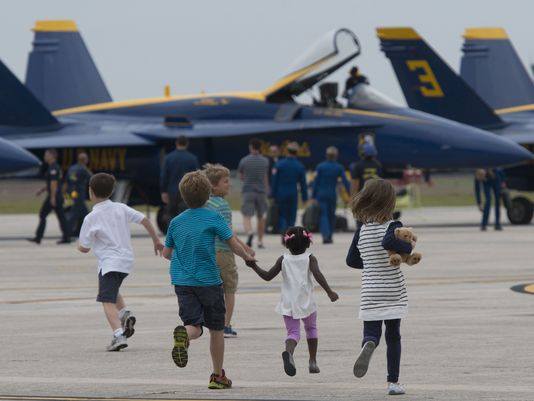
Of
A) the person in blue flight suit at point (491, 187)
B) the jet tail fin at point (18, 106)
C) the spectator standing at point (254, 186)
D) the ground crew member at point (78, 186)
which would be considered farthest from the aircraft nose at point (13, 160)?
the person in blue flight suit at point (491, 187)

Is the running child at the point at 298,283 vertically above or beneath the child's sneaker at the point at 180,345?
above

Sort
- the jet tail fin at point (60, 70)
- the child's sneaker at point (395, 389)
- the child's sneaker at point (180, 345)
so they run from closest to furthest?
the child's sneaker at point (395, 389), the child's sneaker at point (180, 345), the jet tail fin at point (60, 70)

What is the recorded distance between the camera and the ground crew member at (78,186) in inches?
1005

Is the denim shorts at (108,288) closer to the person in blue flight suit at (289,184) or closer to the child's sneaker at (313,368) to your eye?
the child's sneaker at (313,368)

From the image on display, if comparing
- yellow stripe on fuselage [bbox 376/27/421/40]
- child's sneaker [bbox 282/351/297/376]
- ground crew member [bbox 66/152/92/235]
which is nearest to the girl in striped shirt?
child's sneaker [bbox 282/351/297/376]

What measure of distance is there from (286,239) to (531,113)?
92.2 feet

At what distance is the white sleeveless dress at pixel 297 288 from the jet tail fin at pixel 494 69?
36604 mm

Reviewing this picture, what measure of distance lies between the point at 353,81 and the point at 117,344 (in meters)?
20.3

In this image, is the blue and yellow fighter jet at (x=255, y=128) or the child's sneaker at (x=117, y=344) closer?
the child's sneaker at (x=117, y=344)

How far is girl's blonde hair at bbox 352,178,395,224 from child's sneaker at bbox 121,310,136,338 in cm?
291

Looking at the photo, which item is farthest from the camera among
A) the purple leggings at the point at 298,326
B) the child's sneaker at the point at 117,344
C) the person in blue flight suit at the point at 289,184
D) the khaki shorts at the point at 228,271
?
the person in blue flight suit at the point at 289,184

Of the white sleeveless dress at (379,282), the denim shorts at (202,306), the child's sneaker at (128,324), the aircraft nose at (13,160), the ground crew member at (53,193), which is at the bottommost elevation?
the ground crew member at (53,193)

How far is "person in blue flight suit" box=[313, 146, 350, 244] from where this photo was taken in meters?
24.1

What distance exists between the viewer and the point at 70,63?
37.6 meters
